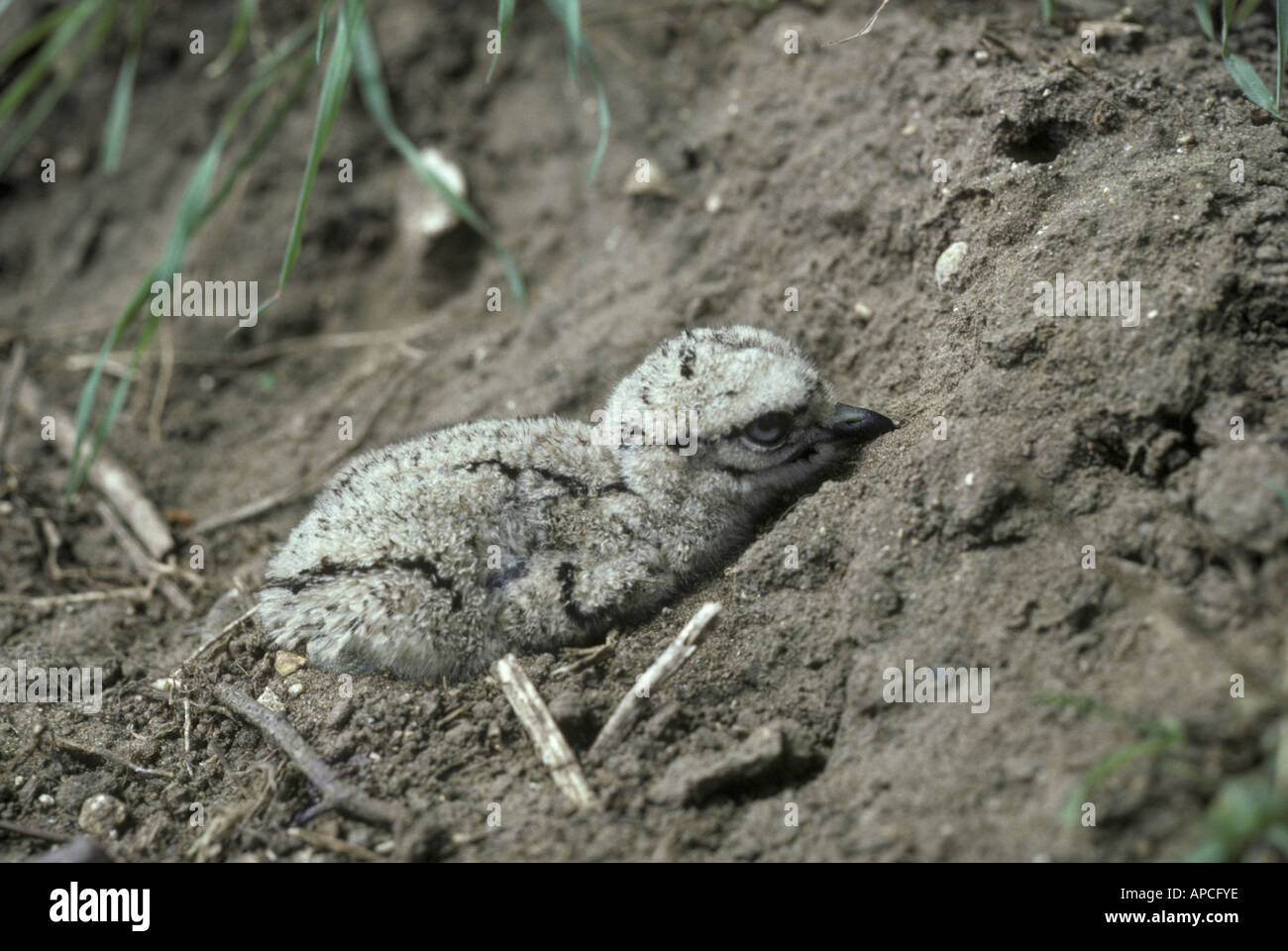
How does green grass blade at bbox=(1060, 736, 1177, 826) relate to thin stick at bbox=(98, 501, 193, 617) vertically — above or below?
above

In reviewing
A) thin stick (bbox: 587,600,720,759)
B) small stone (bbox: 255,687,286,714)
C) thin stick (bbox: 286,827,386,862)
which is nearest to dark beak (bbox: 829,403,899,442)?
thin stick (bbox: 587,600,720,759)

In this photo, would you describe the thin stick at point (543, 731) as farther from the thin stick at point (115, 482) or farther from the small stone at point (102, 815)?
the thin stick at point (115, 482)

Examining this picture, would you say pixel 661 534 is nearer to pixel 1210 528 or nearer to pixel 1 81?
pixel 1210 528

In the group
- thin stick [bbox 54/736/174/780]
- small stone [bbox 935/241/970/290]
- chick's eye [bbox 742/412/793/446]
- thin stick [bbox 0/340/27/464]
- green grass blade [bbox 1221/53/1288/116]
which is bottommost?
thin stick [bbox 54/736/174/780]

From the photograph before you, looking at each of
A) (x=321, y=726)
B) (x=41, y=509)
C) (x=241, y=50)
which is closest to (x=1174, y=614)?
(x=321, y=726)

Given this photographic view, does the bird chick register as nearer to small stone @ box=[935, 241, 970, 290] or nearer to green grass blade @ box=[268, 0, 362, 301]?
small stone @ box=[935, 241, 970, 290]

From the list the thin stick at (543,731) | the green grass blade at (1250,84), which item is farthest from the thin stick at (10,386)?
the green grass blade at (1250,84)

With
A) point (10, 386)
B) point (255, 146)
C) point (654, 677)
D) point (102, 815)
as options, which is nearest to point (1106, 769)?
point (654, 677)
